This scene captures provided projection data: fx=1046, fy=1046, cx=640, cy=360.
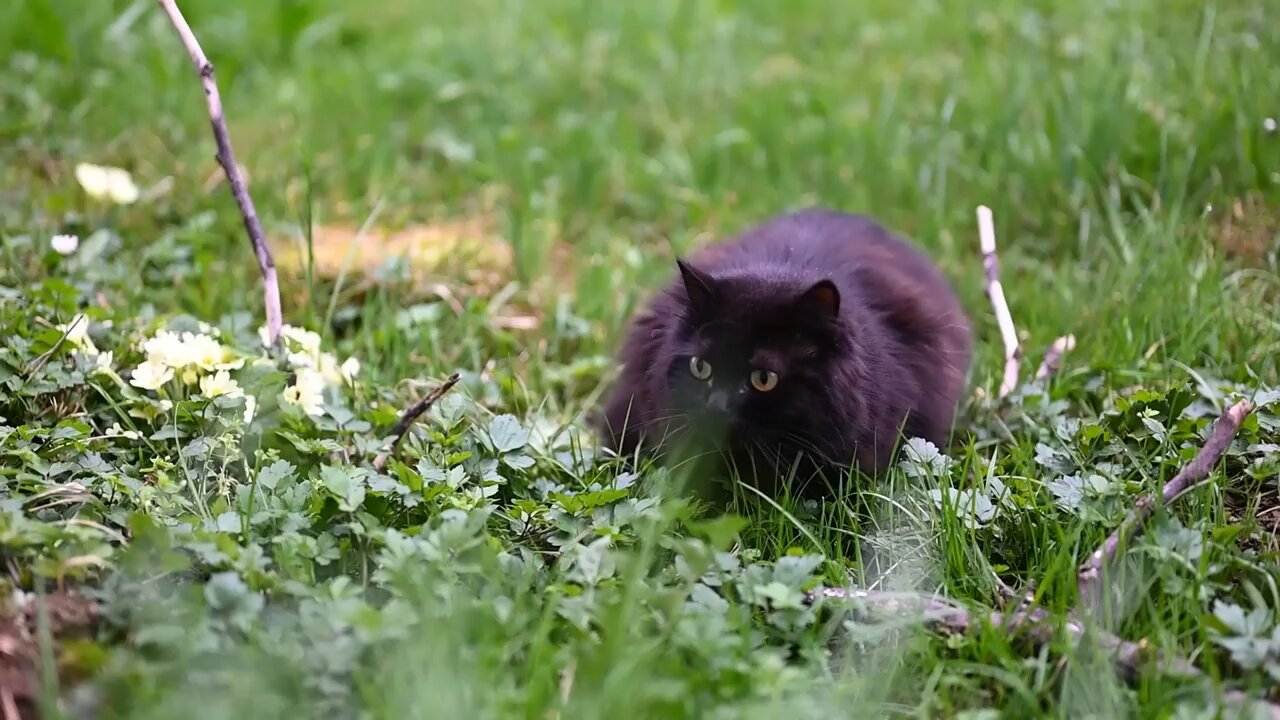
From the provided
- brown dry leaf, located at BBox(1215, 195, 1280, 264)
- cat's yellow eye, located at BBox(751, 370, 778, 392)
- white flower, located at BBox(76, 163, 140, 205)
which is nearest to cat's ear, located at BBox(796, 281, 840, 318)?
cat's yellow eye, located at BBox(751, 370, 778, 392)

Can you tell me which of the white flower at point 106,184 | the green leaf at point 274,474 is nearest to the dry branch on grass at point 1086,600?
the green leaf at point 274,474

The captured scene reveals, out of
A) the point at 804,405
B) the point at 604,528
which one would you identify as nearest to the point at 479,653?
the point at 604,528

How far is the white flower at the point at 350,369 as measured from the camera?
8.18ft

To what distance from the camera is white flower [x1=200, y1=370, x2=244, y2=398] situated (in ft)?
7.11

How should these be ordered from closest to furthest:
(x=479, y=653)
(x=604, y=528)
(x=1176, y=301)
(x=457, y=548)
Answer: (x=479, y=653), (x=457, y=548), (x=604, y=528), (x=1176, y=301)

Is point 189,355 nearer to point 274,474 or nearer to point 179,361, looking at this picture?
point 179,361

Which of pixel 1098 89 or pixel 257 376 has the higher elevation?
pixel 1098 89

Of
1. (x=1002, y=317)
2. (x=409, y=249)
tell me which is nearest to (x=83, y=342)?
(x=409, y=249)

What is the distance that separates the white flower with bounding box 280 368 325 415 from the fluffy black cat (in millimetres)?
673

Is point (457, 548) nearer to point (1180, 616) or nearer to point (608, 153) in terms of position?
point (1180, 616)

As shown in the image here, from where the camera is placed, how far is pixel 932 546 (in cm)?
194

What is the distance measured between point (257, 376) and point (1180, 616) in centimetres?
187

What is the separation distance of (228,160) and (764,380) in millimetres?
1316

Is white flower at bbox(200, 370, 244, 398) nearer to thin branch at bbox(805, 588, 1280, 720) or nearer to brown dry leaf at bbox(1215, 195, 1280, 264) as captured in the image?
thin branch at bbox(805, 588, 1280, 720)
